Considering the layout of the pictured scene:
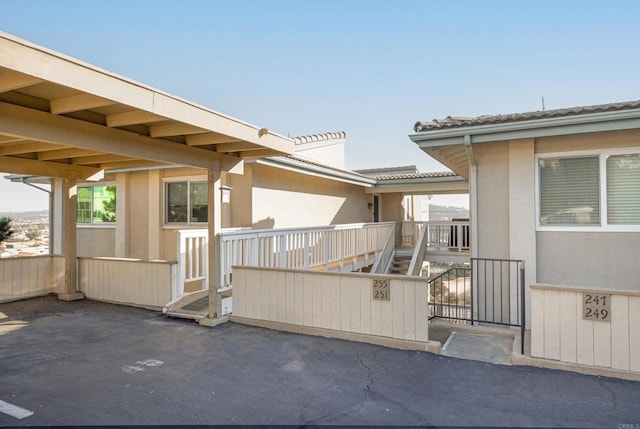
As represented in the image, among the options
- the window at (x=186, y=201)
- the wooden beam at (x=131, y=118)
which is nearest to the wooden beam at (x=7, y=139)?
the wooden beam at (x=131, y=118)

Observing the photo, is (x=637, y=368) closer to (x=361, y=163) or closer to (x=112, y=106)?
(x=112, y=106)

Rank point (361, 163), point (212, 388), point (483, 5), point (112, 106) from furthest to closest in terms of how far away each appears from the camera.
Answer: point (361, 163) < point (483, 5) < point (112, 106) < point (212, 388)

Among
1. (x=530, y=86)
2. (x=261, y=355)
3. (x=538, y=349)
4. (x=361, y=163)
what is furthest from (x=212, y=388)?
(x=361, y=163)

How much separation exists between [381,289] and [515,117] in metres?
3.32

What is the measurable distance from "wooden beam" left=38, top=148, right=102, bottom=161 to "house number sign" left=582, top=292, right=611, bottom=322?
7.45m

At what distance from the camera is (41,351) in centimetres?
523

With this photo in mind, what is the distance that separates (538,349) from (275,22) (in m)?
11.0

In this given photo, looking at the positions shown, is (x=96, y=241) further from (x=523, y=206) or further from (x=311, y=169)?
(x=523, y=206)

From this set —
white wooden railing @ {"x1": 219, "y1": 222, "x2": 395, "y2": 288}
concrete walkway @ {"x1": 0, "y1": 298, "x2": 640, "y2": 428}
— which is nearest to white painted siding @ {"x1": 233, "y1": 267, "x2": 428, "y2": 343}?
concrete walkway @ {"x1": 0, "y1": 298, "x2": 640, "y2": 428}

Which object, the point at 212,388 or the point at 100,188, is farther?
the point at 100,188

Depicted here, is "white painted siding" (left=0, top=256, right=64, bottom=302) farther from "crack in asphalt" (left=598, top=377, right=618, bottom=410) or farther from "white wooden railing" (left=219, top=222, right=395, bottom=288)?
"crack in asphalt" (left=598, top=377, right=618, bottom=410)

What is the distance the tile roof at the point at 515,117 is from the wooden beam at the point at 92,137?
374 centimetres

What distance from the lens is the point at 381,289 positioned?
5375 millimetres

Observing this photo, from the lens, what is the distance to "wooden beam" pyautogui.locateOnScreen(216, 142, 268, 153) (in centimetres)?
646
